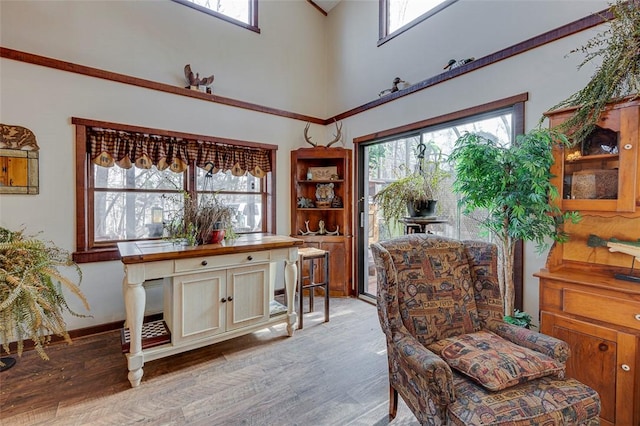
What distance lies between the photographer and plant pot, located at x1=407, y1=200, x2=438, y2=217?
2520 millimetres

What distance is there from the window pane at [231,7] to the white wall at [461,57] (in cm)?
141

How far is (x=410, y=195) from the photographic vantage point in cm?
256

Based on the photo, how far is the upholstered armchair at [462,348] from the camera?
1.25m

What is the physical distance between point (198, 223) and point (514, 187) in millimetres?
2582

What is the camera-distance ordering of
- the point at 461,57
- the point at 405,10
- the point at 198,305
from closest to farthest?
the point at 198,305 < the point at 461,57 < the point at 405,10

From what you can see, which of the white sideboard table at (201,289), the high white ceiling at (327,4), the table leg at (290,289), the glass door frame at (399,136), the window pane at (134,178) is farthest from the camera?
the high white ceiling at (327,4)

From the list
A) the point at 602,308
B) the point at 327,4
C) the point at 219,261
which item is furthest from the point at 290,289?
the point at 327,4

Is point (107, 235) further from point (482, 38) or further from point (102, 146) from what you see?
point (482, 38)

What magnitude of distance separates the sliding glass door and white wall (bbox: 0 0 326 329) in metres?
1.17

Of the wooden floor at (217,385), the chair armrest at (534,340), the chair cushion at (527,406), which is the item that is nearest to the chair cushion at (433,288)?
the chair armrest at (534,340)

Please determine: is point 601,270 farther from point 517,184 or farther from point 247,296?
point 247,296

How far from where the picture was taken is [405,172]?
323cm

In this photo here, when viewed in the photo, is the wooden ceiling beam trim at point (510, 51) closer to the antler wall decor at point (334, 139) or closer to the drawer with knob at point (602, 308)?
the antler wall decor at point (334, 139)

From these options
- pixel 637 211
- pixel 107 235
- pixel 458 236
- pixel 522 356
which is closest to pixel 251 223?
pixel 107 235
